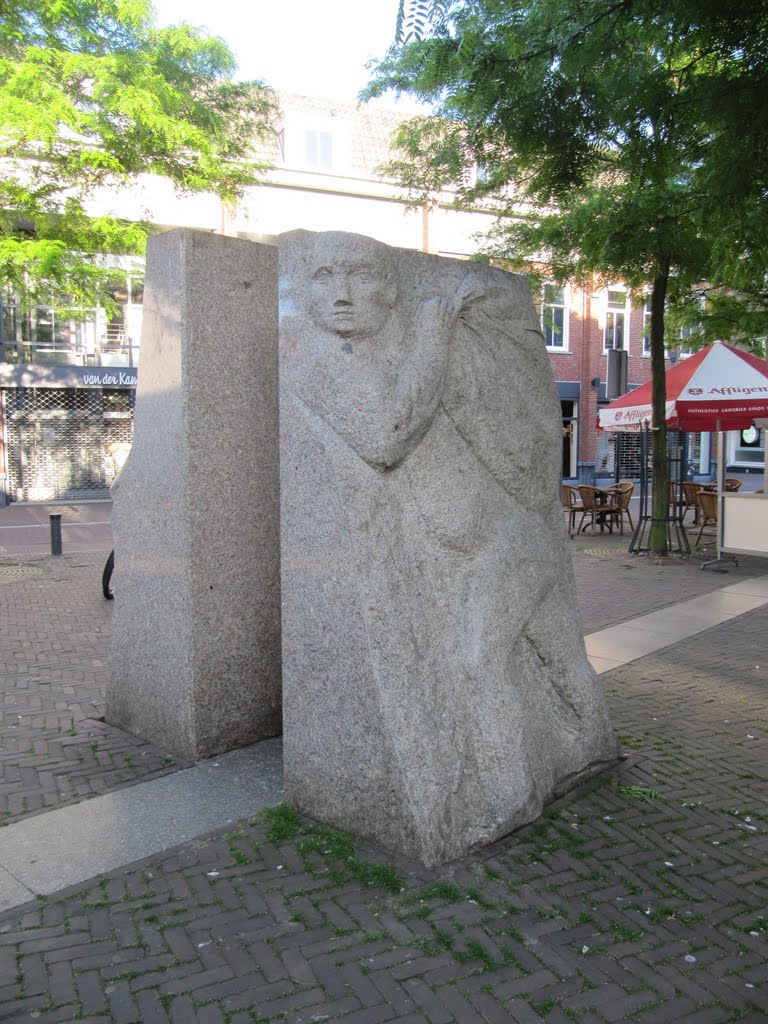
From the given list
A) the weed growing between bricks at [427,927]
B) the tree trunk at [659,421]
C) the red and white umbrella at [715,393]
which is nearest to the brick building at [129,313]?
the red and white umbrella at [715,393]

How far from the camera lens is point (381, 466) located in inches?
147

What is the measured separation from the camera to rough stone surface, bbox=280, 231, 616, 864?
12.1ft

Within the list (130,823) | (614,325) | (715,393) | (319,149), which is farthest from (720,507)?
(614,325)

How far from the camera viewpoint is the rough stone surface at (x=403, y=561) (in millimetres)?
3686

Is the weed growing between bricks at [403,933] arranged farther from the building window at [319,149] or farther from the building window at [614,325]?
the building window at [614,325]

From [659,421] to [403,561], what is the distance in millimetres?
10449

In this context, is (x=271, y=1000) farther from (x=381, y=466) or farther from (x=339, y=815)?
(x=381, y=466)

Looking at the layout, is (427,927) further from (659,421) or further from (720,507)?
(659,421)

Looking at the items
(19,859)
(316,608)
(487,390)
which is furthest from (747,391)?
(19,859)

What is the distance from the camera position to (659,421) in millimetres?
13203

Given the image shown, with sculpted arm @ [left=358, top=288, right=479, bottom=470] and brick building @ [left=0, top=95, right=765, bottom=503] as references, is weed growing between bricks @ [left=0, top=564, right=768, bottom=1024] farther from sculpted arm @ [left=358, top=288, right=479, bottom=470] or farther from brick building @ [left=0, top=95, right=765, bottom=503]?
brick building @ [left=0, top=95, right=765, bottom=503]

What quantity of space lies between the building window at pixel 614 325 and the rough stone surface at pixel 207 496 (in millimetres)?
29510

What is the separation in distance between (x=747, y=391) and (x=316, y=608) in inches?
403

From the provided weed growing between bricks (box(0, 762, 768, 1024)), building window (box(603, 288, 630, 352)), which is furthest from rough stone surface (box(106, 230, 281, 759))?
building window (box(603, 288, 630, 352))
